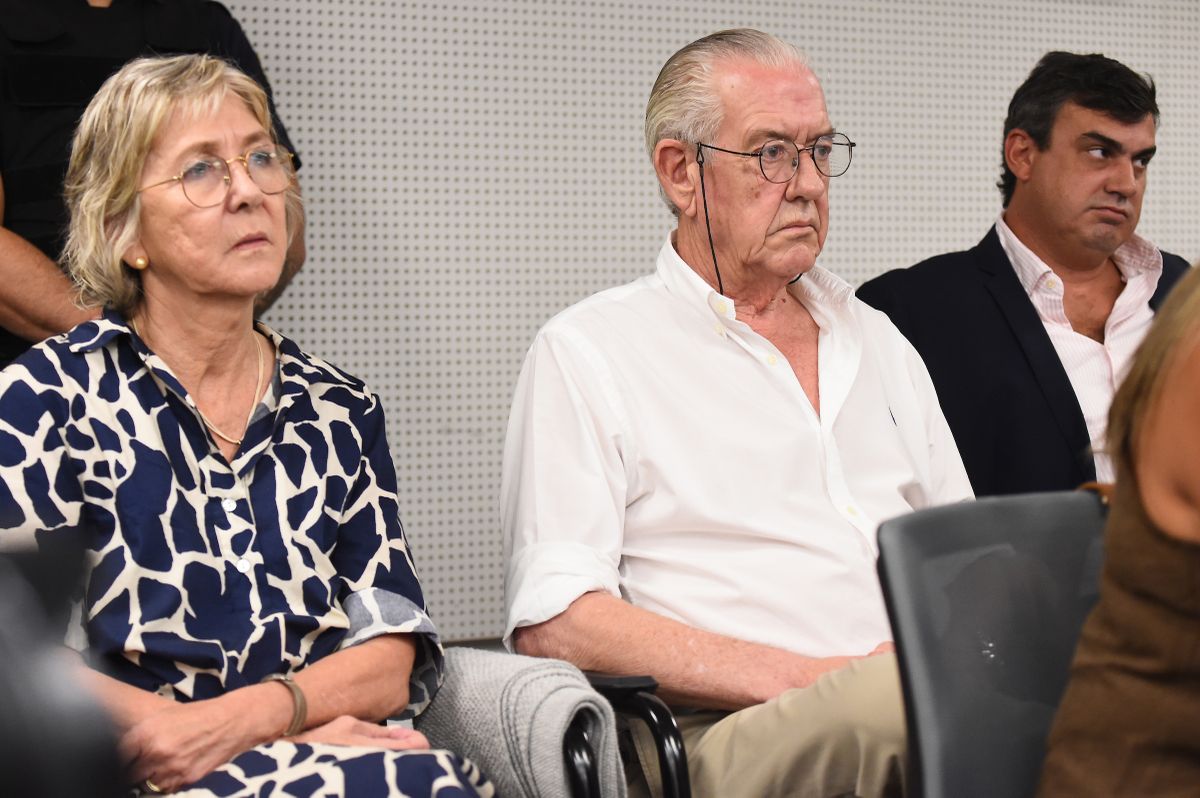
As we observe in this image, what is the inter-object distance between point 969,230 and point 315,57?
6.28 feet

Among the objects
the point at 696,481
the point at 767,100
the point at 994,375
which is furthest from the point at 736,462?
the point at 994,375

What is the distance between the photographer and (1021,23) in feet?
12.8

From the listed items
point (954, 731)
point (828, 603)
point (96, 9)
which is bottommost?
point (828, 603)

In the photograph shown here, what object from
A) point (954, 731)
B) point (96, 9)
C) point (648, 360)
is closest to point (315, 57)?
point (96, 9)

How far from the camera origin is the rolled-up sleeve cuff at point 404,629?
1.93 meters

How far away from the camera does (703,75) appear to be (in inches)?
95.7

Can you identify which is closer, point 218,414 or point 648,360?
point 218,414

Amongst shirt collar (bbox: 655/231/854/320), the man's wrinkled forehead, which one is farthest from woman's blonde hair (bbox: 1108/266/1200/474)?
the man's wrinkled forehead

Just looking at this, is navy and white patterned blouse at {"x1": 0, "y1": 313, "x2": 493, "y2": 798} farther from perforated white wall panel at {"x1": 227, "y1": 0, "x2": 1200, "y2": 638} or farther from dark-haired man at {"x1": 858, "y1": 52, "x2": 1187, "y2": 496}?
dark-haired man at {"x1": 858, "y1": 52, "x2": 1187, "y2": 496}

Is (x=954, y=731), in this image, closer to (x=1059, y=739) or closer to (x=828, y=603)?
(x=1059, y=739)

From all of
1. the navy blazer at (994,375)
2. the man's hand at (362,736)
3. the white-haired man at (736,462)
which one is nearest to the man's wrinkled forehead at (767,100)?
the white-haired man at (736,462)

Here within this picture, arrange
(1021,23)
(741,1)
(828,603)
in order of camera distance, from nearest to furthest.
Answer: (828,603)
(741,1)
(1021,23)

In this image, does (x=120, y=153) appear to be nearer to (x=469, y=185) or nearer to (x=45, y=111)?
(x=45, y=111)

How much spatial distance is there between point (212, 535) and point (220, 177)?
1.76ft
